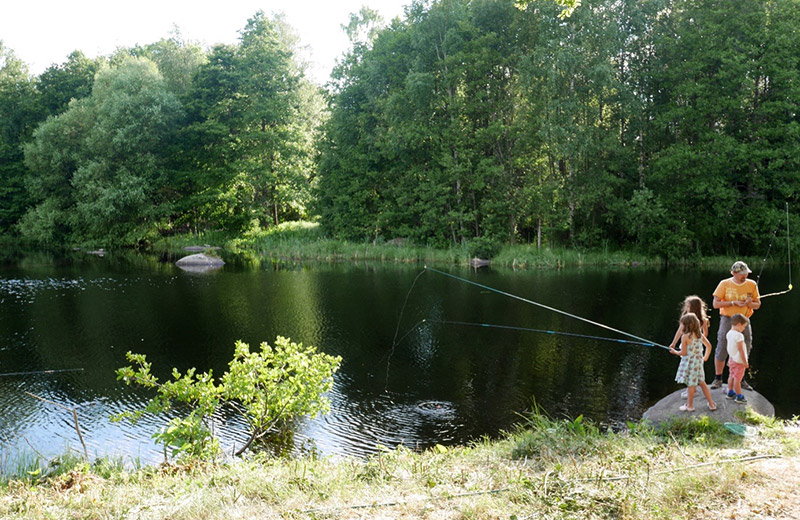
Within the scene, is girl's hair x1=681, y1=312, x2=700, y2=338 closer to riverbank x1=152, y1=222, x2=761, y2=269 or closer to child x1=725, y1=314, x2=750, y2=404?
child x1=725, y1=314, x2=750, y2=404

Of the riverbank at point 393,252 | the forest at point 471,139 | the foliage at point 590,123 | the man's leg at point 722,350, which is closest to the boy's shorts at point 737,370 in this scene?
the man's leg at point 722,350

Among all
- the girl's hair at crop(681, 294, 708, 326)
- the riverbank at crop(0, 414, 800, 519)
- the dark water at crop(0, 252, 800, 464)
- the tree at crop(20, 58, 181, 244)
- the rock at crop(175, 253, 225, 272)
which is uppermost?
the tree at crop(20, 58, 181, 244)

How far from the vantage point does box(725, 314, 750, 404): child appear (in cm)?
717

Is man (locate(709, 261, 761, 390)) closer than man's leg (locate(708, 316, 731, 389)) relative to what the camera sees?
Yes

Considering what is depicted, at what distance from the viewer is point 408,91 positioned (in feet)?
93.6

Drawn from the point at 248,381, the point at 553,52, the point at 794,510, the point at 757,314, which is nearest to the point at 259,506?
the point at 248,381

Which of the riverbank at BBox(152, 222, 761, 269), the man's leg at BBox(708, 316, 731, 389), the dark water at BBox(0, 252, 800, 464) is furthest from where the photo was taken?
the riverbank at BBox(152, 222, 761, 269)

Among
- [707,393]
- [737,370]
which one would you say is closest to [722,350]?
[737,370]

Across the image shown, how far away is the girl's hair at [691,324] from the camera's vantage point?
23.0ft

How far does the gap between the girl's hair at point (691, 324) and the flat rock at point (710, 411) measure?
0.86 meters

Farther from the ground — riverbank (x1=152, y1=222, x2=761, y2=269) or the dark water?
riverbank (x1=152, y1=222, x2=761, y2=269)

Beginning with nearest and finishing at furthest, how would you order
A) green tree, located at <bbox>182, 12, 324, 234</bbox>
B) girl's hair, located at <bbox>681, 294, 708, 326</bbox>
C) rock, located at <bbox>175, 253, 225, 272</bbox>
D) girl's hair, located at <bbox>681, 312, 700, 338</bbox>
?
girl's hair, located at <bbox>681, 312, 700, 338</bbox>
girl's hair, located at <bbox>681, 294, 708, 326</bbox>
rock, located at <bbox>175, 253, 225, 272</bbox>
green tree, located at <bbox>182, 12, 324, 234</bbox>

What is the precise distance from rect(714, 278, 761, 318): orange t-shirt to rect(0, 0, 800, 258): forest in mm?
13086

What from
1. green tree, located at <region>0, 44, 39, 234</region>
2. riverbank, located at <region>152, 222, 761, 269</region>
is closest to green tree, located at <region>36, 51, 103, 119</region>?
green tree, located at <region>0, 44, 39, 234</region>
